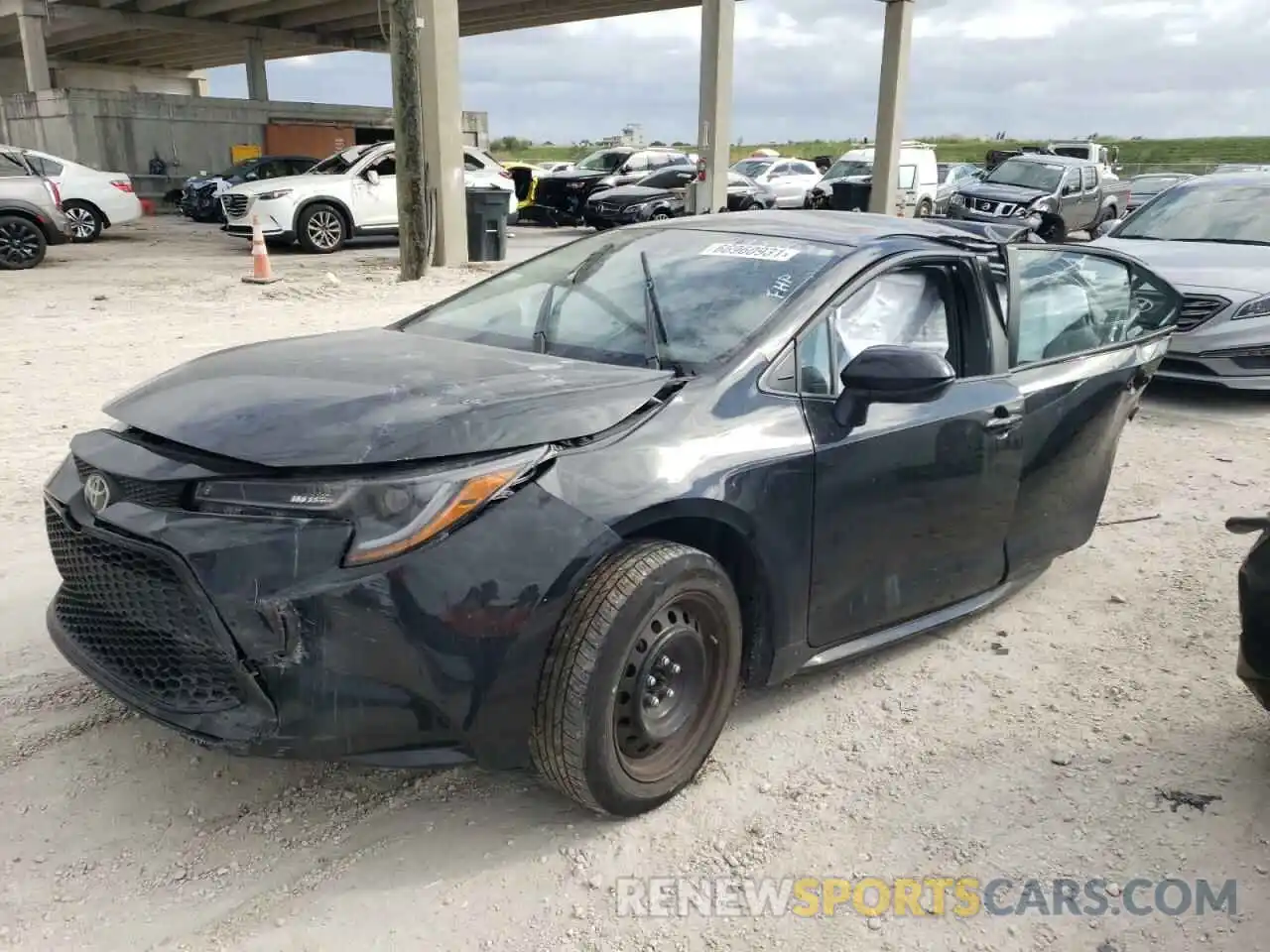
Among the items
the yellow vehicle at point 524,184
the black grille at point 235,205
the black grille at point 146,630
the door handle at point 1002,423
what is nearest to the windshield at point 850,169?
the yellow vehicle at point 524,184

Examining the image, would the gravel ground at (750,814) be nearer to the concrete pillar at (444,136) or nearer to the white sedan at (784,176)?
the concrete pillar at (444,136)

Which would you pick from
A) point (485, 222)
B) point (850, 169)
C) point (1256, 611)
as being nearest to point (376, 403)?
point (1256, 611)

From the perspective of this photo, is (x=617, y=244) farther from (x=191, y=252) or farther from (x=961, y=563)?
(x=191, y=252)

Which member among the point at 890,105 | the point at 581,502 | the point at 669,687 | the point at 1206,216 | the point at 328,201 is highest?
the point at 890,105

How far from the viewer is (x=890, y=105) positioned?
23.3 metres

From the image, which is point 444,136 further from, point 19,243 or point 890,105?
point 890,105

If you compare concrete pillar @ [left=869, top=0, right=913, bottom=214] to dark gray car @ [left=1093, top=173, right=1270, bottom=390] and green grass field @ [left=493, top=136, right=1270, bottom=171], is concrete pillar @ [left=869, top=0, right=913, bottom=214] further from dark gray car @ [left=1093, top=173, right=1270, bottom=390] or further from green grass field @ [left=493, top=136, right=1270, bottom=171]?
green grass field @ [left=493, top=136, right=1270, bottom=171]

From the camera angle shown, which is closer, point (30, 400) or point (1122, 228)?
point (30, 400)

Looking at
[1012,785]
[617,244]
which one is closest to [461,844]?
[1012,785]

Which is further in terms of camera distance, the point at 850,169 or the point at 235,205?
the point at 850,169

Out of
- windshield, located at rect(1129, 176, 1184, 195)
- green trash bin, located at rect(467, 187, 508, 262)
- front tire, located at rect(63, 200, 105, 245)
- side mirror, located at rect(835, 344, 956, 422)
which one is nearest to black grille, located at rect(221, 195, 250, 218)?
front tire, located at rect(63, 200, 105, 245)

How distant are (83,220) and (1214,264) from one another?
1725 cm

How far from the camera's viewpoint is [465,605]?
227 cm

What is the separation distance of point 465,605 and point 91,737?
1.49m
